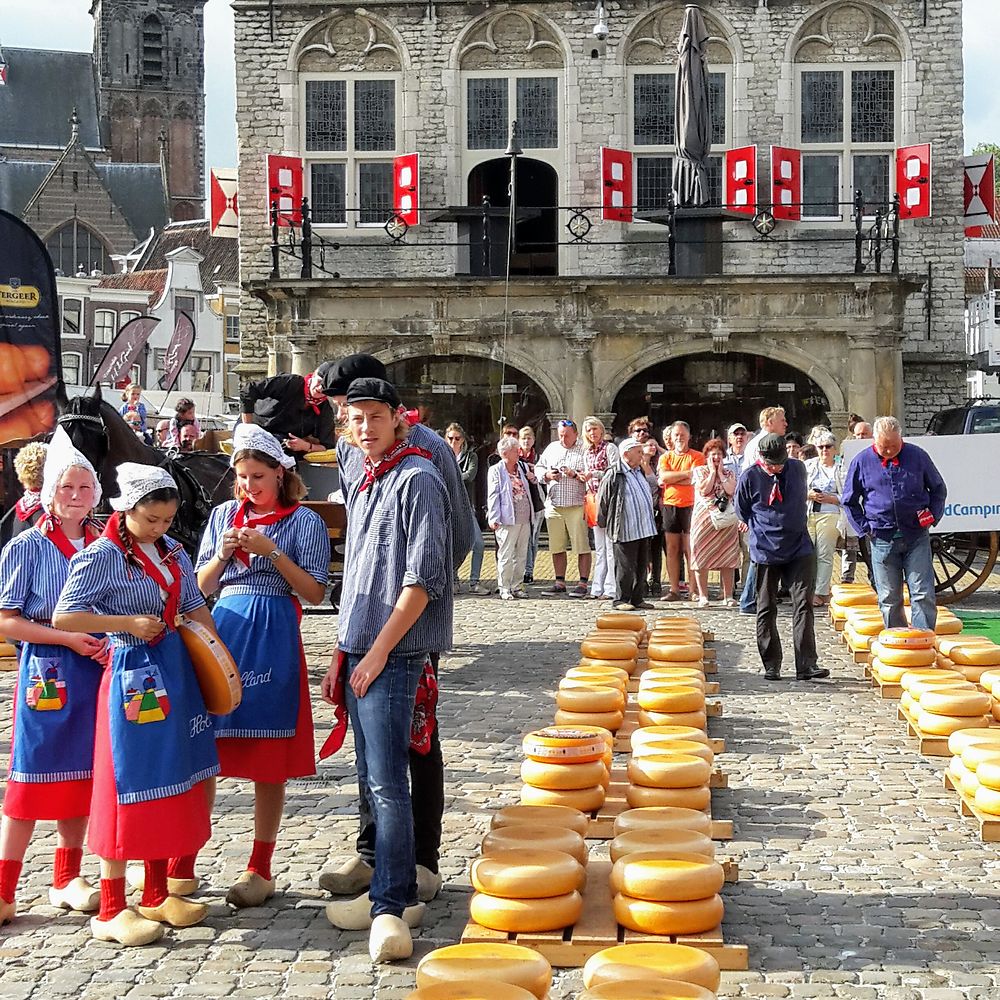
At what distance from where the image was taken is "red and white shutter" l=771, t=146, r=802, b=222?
1033 inches

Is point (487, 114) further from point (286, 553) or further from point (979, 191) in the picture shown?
point (286, 553)

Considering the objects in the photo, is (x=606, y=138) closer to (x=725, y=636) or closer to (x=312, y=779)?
(x=725, y=636)

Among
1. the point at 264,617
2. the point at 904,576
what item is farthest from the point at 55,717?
the point at 904,576

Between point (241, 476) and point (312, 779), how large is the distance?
2.40 metres

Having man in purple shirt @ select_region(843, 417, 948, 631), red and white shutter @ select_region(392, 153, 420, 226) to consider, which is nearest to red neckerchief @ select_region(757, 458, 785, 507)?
man in purple shirt @ select_region(843, 417, 948, 631)

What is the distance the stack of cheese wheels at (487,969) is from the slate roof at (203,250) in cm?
5982

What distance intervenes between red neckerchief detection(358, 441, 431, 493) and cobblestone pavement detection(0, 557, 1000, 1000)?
5.24 ft

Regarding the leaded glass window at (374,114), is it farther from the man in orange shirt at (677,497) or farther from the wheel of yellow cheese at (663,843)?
the wheel of yellow cheese at (663,843)

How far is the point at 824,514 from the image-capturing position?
49.6 ft

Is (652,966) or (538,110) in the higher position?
(538,110)

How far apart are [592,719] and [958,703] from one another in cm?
199

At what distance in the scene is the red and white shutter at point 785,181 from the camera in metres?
26.2

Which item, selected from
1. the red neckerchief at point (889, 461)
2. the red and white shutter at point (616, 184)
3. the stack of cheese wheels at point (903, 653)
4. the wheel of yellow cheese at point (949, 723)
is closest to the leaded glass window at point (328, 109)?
the red and white shutter at point (616, 184)

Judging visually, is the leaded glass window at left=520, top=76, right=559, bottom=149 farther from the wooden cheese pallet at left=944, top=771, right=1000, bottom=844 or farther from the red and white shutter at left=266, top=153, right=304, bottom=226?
the wooden cheese pallet at left=944, top=771, right=1000, bottom=844
